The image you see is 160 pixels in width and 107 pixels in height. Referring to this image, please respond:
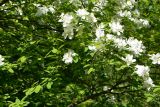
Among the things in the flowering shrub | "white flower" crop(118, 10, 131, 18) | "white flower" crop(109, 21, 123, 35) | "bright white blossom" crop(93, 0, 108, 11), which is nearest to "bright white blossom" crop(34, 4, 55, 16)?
the flowering shrub

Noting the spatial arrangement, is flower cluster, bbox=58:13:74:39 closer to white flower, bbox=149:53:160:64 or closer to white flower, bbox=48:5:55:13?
white flower, bbox=48:5:55:13

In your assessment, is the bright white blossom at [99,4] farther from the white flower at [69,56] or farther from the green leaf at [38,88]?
the green leaf at [38,88]

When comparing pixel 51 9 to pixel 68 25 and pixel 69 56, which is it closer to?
pixel 68 25

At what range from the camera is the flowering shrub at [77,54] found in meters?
4.30

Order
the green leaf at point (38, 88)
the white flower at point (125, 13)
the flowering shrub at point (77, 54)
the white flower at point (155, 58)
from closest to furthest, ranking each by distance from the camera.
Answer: the green leaf at point (38, 88) < the flowering shrub at point (77, 54) < the white flower at point (155, 58) < the white flower at point (125, 13)

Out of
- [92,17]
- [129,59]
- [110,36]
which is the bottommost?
[129,59]

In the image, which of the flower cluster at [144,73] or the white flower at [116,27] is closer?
the flower cluster at [144,73]

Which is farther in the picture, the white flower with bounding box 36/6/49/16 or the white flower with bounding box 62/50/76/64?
the white flower with bounding box 36/6/49/16

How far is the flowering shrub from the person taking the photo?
14.1 feet

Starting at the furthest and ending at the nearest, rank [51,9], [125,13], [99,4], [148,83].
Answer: [51,9]
[125,13]
[99,4]
[148,83]

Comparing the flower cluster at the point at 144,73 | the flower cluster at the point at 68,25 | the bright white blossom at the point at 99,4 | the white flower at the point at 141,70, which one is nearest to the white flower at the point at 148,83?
the flower cluster at the point at 144,73

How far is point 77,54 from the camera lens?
175 inches

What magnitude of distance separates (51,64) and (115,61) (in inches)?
34.5

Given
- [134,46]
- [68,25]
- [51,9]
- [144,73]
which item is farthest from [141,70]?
[51,9]
